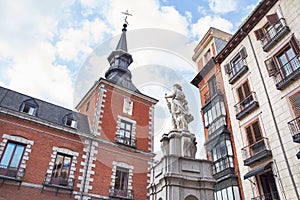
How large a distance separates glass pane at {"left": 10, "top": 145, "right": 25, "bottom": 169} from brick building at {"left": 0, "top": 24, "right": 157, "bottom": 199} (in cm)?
5

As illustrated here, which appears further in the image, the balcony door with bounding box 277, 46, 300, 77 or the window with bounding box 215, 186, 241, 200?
the window with bounding box 215, 186, 241, 200

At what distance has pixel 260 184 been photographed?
12352 millimetres

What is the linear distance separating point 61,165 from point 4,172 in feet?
10.6

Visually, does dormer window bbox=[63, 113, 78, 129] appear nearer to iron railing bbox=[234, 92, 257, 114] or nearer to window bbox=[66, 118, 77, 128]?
window bbox=[66, 118, 77, 128]

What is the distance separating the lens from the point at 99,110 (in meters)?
18.5

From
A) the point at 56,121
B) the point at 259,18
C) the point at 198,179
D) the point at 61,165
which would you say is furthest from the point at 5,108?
the point at 259,18

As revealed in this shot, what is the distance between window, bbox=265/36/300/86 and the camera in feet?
38.3

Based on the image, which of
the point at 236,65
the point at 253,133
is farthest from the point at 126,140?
the point at 236,65

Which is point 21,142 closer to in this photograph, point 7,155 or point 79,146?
point 7,155

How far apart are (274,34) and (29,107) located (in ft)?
57.0

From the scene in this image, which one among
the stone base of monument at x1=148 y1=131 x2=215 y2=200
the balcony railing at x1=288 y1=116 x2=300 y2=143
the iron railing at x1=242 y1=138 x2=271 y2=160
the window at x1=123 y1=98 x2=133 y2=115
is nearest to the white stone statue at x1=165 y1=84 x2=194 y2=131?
the stone base of monument at x1=148 y1=131 x2=215 y2=200

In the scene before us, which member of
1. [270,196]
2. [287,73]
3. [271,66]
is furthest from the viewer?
[271,66]

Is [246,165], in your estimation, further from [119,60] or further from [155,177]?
[119,60]

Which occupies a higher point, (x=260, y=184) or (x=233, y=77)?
(x=233, y=77)
